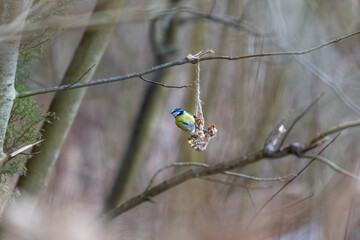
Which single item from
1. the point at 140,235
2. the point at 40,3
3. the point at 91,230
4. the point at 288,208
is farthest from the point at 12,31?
the point at 140,235

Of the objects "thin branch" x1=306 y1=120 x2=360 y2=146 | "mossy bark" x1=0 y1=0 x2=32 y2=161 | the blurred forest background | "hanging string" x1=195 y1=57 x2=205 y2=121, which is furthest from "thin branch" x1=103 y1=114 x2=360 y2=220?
"mossy bark" x1=0 y1=0 x2=32 y2=161

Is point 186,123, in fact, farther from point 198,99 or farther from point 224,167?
point 224,167

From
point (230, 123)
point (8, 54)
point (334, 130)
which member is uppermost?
point (230, 123)

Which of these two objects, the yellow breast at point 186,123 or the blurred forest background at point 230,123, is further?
the blurred forest background at point 230,123

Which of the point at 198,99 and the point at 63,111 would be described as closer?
the point at 198,99

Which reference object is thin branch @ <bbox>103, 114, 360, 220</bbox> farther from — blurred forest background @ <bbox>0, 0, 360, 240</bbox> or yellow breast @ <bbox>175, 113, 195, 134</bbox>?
yellow breast @ <bbox>175, 113, 195, 134</bbox>

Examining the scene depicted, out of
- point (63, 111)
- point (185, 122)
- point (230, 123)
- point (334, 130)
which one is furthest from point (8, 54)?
point (230, 123)

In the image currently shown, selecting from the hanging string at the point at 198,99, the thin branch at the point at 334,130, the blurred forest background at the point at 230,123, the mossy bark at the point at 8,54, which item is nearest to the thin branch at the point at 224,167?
the thin branch at the point at 334,130

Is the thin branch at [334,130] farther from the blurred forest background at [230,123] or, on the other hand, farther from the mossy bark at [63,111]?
the mossy bark at [63,111]
